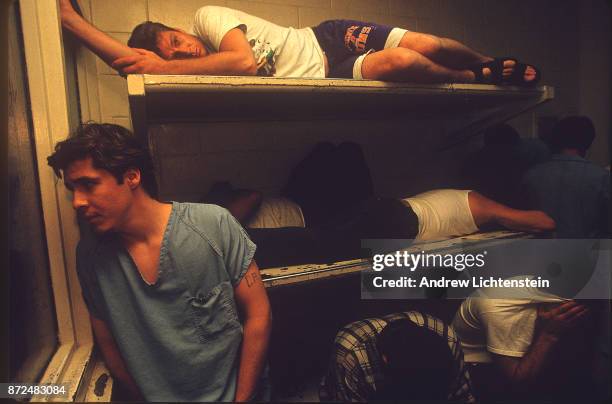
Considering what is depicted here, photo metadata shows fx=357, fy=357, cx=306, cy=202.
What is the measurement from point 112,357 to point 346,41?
117 cm

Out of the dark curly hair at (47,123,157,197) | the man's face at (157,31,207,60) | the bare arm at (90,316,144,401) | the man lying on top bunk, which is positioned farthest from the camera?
the man's face at (157,31,207,60)

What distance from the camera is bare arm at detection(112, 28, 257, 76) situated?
89cm

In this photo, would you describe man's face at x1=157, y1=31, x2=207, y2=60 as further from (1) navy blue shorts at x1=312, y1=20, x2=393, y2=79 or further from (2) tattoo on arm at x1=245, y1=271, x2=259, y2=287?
(2) tattoo on arm at x1=245, y1=271, x2=259, y2=287

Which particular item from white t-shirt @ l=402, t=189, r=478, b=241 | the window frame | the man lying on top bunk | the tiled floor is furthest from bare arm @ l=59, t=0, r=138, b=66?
the tiled floor

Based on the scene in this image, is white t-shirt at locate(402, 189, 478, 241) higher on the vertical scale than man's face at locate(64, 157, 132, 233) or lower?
lower

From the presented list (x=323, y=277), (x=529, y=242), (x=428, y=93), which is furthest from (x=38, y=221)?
(x=529, y=242)

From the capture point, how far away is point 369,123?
156 cm

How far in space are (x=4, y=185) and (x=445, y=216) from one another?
47.5 inches

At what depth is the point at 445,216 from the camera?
4.09 ft

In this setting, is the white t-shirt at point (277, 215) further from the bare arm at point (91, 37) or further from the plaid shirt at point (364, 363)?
the bare arm at point (91, 37)

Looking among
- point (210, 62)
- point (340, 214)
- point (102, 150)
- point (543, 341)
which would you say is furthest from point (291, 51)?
point (543, 341)

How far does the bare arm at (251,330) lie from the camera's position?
86cm

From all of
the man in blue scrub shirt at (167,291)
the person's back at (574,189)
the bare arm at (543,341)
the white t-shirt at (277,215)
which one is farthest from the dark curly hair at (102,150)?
the person's back at (574,189)

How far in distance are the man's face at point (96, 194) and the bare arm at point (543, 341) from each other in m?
1.21
